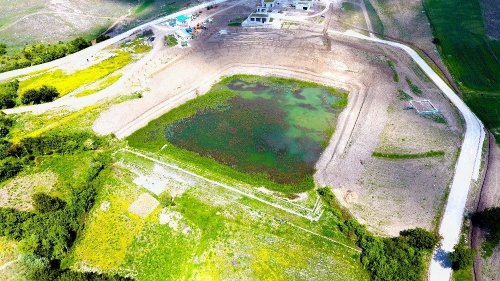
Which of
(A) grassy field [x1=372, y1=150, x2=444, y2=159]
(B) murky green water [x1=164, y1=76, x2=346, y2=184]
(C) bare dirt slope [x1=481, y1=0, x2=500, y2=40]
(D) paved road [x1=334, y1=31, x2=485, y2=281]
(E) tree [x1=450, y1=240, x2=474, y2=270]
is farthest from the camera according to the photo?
(C) bare dirt slope [x1=481, y1=0, x2=500, y2=40]

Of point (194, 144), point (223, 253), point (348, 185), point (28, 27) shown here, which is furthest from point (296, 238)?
point (28, 27)

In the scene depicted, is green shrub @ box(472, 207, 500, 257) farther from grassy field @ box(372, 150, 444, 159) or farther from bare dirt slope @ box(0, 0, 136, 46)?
bare dirt slope @ box(0, 0, 136, 46)

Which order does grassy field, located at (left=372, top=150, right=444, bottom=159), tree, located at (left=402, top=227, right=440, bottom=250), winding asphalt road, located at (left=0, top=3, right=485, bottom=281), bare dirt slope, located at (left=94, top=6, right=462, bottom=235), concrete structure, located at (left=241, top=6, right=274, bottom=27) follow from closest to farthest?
tree, located at (left=402, top=227, right=440, bottom=250)
winding asphalt road, located at (left=0, top=3, right=485, bottom=281)
bare dirt slope, located at (left=94, top=6, right=462, bottom=235)
grassy field, located at (left=372, top=150, right=444, bottom=159)
concrete structure, located at (left=241, top=6, right=274, bottom=27)

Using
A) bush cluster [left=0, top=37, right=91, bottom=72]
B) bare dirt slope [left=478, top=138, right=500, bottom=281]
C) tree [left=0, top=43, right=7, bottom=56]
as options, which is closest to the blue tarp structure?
bush cluster [left=0, top=37, right=91, bottom=72]

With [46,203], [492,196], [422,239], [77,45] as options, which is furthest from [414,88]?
[77,45]

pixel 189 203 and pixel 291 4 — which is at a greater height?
pixel 291 4

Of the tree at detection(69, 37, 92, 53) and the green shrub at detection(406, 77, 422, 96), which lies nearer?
the green shrub at detection(406, 77, 422, 96)

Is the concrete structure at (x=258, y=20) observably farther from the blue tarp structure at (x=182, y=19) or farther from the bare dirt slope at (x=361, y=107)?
the blue tarp structure at (x=182, y=19)

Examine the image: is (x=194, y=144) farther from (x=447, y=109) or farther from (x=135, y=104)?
(x=447, y=109)
